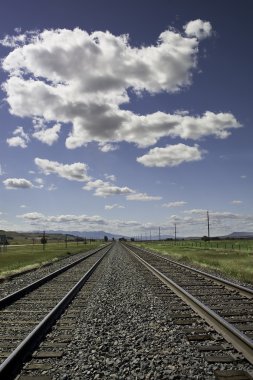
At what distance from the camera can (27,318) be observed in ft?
32.8

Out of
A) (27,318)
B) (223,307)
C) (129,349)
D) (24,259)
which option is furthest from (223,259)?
(129,349)

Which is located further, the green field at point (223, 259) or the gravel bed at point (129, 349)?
the green field at point (223, 259)

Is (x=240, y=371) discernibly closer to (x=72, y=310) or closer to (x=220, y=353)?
(x=220, y=353)

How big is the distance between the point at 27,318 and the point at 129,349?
3781 mm

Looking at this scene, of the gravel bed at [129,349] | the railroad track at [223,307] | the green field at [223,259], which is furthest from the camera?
the green field at [223,259]

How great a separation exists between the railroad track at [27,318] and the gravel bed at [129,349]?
0.40m

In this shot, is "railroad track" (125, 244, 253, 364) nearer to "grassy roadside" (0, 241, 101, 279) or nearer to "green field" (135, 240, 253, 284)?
"green field" (135, 240, 253, 284)

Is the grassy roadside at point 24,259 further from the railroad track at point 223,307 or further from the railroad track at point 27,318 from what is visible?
the railroad track at point 223,307

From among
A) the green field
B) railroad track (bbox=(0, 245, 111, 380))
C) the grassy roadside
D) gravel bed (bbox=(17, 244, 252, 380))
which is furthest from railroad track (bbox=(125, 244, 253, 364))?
the grassy roadside

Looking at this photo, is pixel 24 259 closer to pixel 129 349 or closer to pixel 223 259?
pixel 223 259

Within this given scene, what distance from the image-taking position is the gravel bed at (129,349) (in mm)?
5930

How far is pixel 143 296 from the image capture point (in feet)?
43.9

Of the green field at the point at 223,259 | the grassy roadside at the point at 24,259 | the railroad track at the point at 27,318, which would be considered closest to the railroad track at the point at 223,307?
the railroad track at the point at 27,318

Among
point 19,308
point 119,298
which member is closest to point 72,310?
point 19,308
